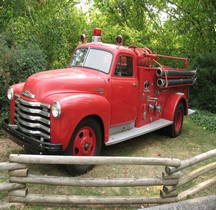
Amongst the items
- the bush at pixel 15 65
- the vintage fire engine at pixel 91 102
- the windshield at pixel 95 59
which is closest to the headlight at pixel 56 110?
the vintage fire engine at pixel 91 102

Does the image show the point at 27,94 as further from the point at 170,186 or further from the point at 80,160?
the point at 170,186

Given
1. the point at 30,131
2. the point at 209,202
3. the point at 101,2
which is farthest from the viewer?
the point at 101,2

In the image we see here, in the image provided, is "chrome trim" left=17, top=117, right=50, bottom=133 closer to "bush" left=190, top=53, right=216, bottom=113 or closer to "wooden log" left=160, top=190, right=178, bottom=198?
"wooden log" left=160, top=190, right=178, bottom=198

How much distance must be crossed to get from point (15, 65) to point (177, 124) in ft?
14.4

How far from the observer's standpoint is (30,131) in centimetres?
474

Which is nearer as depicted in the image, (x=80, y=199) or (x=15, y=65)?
(x=80, y=199)

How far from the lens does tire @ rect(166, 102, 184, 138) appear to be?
7574 mm

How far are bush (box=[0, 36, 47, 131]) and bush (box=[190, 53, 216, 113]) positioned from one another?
6201 millimetres

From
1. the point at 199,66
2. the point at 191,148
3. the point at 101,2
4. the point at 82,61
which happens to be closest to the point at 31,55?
the point at 82,61

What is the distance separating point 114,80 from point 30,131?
1.86 meters

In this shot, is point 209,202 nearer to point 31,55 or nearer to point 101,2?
point 31,55

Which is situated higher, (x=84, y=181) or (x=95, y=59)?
(x=95, y=59)

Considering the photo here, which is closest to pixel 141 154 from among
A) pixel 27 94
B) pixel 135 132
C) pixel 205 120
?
pixel 135 132

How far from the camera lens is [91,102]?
4.89 metres
